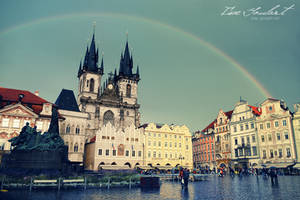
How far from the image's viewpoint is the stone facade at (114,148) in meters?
54.3

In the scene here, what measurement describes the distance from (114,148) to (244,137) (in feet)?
96.9

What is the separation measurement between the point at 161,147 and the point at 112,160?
539 inches

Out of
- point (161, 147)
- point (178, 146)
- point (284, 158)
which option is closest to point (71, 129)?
point (161, 147)

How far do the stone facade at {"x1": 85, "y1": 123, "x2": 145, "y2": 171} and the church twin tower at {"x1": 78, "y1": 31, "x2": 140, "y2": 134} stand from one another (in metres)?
9.19

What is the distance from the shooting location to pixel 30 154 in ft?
68.0

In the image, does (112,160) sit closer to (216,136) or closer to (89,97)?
(89,97)

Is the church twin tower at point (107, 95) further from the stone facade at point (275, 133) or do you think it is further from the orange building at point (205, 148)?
the stone facade at point (275, 133)

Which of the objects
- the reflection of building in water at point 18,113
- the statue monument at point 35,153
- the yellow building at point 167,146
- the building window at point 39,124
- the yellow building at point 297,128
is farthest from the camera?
the yellow building at point 167,146

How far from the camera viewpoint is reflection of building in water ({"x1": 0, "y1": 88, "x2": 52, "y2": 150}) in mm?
42000

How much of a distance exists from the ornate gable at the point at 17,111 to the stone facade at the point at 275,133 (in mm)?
45048

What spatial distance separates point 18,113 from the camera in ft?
141

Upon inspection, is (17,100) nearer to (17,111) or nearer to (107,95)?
(17,111)

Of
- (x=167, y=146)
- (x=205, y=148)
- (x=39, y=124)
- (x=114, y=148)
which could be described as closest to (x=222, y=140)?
(x=205, y=148)

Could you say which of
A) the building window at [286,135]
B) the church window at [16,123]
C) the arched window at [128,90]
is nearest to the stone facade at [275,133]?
the building window at [286,135]
